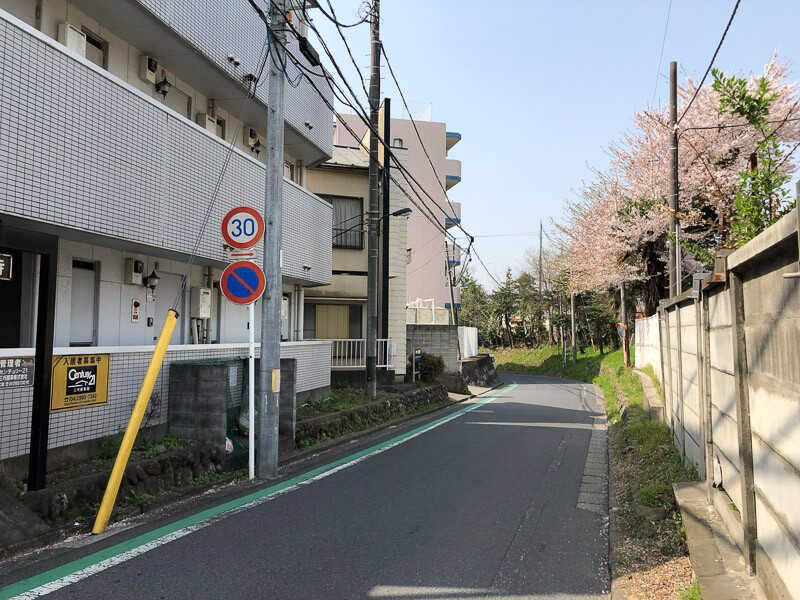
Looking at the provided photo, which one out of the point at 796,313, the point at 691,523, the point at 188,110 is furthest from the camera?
the point at 188,110

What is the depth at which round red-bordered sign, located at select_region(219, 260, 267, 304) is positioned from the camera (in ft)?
24.7

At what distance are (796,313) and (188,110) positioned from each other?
33.7 feet

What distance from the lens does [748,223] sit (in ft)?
18.0

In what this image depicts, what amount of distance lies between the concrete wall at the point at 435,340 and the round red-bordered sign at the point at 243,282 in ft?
61.4

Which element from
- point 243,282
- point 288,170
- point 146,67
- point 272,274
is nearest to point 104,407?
point 243,282

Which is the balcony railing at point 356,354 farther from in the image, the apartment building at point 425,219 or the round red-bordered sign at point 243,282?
the apartment building at point 425,219

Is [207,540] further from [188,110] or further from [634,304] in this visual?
[634,304]

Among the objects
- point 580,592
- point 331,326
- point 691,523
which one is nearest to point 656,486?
point 691,523

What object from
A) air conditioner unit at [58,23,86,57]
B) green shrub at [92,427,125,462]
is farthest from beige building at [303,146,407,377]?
green shrub at [92,427,125,462]

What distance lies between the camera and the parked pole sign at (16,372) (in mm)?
5141

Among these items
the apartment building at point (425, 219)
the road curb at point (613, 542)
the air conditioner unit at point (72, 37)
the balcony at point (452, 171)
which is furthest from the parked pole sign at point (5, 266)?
the balcony at point (452, 171)

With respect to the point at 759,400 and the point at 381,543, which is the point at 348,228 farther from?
the point at 759,400

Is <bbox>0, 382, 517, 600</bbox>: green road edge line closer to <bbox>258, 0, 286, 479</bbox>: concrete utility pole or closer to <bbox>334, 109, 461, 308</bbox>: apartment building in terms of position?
<bbox>258, 0, 286, 479</bbox>: concrete utility pole

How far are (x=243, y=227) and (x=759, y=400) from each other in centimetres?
607
